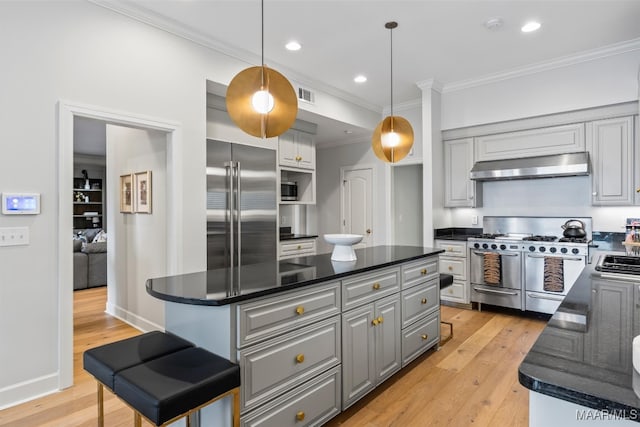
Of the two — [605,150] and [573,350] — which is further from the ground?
[605,150]

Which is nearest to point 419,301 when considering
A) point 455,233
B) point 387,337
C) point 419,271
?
point 419,271

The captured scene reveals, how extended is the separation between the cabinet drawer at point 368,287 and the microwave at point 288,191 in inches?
111

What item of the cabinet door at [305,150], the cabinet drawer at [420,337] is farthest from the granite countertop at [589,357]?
the cabinet door at [305,150]

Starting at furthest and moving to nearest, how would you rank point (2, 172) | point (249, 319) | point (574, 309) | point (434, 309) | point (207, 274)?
point (434, 309) < point (2, 172) < point (207, 274) < point (249, 319) < point (574, 309)

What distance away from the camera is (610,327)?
1138 millimetres

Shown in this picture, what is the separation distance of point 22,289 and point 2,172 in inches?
31.4

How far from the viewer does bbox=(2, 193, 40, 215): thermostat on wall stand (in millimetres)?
2424

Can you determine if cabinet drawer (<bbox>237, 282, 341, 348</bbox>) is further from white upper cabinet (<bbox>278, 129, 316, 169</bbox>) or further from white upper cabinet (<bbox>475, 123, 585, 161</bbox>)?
white upper cabinet (<bbox>475, 123, 585, 161</bbox>)

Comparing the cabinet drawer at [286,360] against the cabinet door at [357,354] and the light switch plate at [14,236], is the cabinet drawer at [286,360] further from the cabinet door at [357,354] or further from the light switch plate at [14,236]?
the light switch plate at [14,236]

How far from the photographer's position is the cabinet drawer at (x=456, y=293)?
468 cm

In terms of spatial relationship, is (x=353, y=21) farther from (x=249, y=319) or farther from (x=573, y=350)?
(x=573, y=350)

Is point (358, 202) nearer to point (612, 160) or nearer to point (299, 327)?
point (612, 160)

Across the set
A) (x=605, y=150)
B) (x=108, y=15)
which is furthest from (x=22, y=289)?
(x=605, y=150)

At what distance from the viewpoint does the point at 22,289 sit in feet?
8.20
